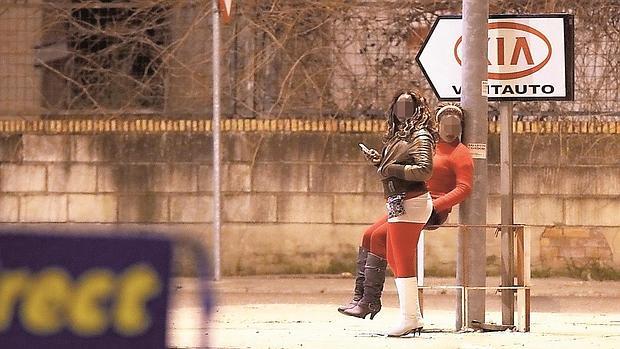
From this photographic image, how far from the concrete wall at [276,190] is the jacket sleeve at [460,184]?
5066mm

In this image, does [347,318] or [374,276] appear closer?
[374,276]

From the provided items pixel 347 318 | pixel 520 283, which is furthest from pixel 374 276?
pixel 347 318

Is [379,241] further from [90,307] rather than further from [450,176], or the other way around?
[90,307]

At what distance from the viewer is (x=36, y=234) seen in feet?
15.5

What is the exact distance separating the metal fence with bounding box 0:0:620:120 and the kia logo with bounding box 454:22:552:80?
15.8ft

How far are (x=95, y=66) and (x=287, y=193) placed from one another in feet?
9.42

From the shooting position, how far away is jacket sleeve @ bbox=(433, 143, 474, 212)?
1008 cm

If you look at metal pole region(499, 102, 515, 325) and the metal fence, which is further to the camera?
the metal fence

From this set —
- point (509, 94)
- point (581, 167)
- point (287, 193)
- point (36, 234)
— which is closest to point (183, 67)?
point (287, 193)

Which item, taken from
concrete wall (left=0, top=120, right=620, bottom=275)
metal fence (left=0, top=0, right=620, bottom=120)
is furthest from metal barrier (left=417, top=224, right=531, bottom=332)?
metal fence (left=0, top=0, right=620, bottom=120)

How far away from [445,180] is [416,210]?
64 centimetres

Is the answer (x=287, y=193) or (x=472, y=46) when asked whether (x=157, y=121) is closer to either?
(x=287, y=193)

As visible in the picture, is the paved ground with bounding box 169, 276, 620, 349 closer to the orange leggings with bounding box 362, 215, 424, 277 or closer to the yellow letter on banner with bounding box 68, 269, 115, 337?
the orange leggings with bounding box 362, 215, 424, 277

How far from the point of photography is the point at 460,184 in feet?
33.1
